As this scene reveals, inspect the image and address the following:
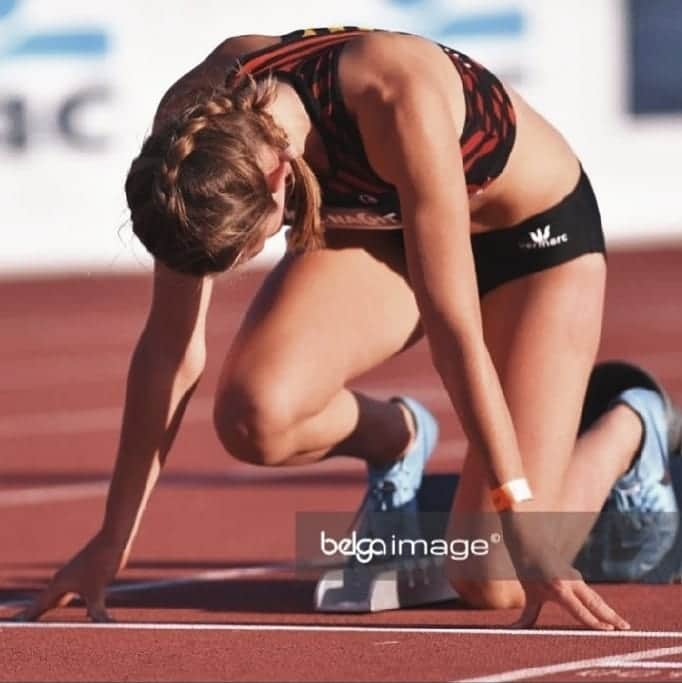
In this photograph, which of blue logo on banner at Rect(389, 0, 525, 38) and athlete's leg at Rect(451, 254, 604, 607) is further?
blue logo on banner at Rect(389, 0, 525, 38)

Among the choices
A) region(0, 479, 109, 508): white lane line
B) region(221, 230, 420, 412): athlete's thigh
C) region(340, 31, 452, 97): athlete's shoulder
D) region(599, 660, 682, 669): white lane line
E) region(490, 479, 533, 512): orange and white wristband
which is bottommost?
region(0, 479, 109, 508): white lane line

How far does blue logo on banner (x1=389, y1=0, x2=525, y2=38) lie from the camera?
17.0m

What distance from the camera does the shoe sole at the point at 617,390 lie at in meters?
5.61

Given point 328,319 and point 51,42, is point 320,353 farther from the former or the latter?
point 51,42

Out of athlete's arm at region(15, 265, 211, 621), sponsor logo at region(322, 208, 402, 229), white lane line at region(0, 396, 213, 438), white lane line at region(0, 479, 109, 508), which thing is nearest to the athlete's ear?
sponsor logo at region(322, 208, 402, 229)

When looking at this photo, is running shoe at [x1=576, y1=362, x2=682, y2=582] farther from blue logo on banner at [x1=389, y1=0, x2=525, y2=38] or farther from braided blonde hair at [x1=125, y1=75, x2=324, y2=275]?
blue logo on banner at [x1=389, y1=0, x2=525, y2=38]

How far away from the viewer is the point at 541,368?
516 centimetres

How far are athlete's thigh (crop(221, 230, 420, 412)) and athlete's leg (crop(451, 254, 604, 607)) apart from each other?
26cm

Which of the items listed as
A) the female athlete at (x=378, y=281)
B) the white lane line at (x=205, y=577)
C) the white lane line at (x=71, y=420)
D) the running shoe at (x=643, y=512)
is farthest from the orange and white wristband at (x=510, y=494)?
the white lane line at (x=71, y=420)

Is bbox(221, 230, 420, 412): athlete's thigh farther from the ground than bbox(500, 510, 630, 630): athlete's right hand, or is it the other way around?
bbox(221, 230, 420, 412): athlete's thigh


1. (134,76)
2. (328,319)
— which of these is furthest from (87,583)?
(134,76)

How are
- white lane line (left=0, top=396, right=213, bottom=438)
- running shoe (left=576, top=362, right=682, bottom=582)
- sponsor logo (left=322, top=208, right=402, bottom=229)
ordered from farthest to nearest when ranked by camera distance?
1. white lane line (left=0, top=396, right=213, bottom=438)
2. running shoe (left=576, top=362, right=682, bottom=582)
3. sponsor logo (left=322, top=208, right=402, bottom=229)

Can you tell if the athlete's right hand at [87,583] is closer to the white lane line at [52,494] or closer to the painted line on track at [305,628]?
the painted line on track at [305,628]

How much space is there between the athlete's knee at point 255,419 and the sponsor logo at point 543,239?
79 centimetres
